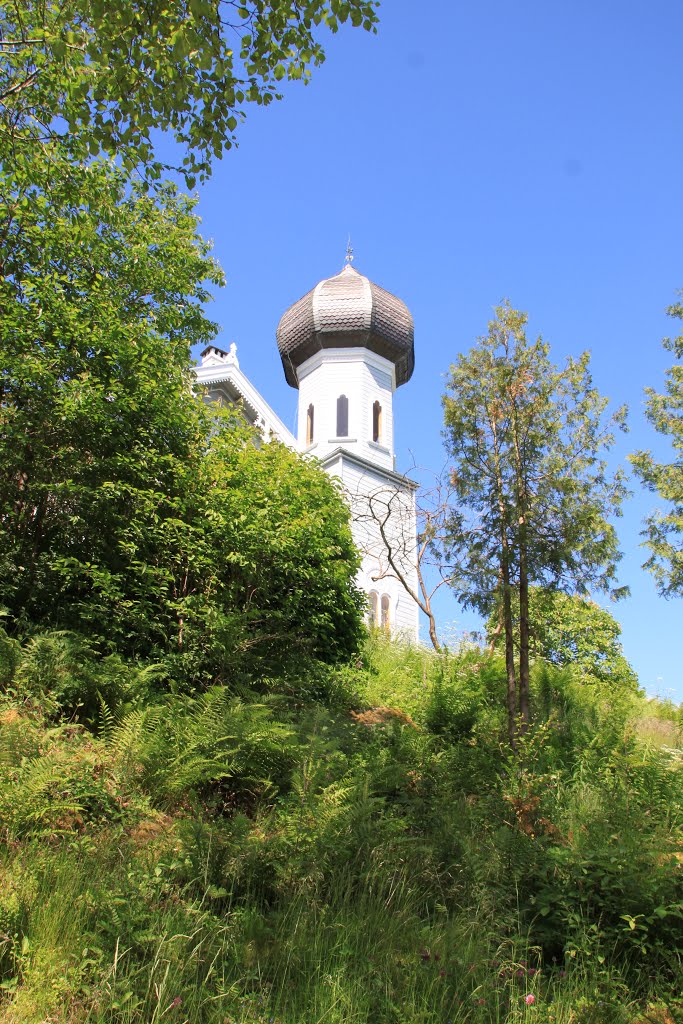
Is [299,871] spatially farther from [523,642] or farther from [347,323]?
[347,323]

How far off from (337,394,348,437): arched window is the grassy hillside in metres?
28.9

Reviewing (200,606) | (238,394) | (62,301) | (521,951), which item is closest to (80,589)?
(200,606)

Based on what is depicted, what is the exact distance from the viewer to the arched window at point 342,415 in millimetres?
37366

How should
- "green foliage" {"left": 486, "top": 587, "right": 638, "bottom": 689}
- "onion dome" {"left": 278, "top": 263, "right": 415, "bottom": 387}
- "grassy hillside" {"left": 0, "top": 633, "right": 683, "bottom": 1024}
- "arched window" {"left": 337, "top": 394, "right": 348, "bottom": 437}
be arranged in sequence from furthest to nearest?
"onion dome" {"left": 278, "top": 263, "right": 415, "bottom": 387} → "arched window" {"left": 337, "top": 394, "right": 348, "bottom": 437} → "green foliage" {"left": 486, "top": 587, "right": 638, "bottom": 689} → "grassy hillside" {"left": 0, "top": 633, "right": 683, "bottom": 1024}

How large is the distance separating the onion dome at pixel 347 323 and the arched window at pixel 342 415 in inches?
121

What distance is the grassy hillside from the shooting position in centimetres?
434

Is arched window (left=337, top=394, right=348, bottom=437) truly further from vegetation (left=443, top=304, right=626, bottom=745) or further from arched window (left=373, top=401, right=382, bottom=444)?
vegetation (left=443, top=304, right=626, bottom=745)

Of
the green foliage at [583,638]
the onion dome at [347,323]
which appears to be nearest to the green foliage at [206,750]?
the green foliage at [583,638]

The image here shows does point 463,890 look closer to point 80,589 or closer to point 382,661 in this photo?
point 80,589

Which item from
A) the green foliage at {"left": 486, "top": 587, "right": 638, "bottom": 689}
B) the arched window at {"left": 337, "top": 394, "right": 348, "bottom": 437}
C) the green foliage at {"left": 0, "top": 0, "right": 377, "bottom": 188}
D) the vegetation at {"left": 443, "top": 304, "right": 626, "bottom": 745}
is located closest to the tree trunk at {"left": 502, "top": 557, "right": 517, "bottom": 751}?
the vegetation at {"left": 443, "top": 304, "right": 626, "bottom": 745}

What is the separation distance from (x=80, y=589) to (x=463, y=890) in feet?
21.1

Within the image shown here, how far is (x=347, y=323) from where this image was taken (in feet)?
127

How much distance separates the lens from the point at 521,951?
17.0 feet

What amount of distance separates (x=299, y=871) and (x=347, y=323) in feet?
115
